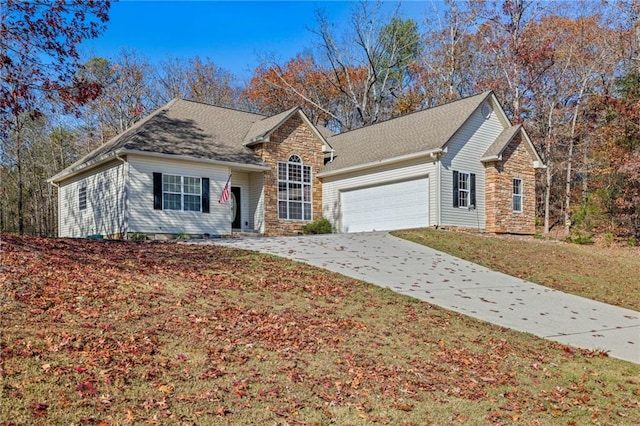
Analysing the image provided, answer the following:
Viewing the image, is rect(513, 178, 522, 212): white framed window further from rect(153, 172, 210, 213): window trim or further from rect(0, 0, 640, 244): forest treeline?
rect(153, 172, 210, 213): window trim

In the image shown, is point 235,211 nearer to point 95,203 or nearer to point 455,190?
point 95,203

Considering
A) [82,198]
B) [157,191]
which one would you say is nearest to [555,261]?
[157,191]

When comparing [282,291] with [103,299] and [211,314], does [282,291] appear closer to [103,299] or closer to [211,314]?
[211,314]

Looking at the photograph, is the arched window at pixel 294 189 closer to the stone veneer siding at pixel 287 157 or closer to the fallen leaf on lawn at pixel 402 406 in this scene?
the stone veneer siding at pixel 287 157

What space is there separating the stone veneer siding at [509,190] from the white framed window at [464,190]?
84 centimetres

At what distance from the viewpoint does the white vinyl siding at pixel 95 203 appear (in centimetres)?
1794

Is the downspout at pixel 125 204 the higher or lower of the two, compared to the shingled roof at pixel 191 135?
lower

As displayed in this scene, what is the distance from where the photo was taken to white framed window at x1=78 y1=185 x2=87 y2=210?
2077 centimetres

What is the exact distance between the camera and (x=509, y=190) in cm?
2161

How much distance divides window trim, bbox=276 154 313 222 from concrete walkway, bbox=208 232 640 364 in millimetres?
5288

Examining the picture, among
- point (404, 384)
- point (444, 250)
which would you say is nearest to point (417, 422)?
point (404, 384)

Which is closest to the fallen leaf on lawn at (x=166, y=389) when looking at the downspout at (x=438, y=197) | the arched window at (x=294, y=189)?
the downspout at (x=438, y=197)

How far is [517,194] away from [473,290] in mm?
12315

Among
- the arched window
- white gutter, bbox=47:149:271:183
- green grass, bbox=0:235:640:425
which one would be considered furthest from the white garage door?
green grass, bbox=0:235:640:425
